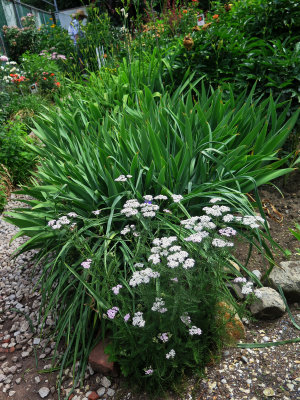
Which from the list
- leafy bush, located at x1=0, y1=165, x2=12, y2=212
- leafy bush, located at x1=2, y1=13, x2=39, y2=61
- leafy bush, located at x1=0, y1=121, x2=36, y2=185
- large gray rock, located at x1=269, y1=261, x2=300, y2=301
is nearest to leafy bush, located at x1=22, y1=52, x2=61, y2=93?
leafy bush, located at x1=2, y1=13, x2=39, y2=61

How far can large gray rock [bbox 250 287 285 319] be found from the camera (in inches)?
69.4

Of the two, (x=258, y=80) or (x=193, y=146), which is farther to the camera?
(x=258, y=80)

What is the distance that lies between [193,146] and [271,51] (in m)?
1.58

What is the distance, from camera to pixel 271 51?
319cm

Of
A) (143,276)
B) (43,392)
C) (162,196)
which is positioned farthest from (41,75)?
(143,276)

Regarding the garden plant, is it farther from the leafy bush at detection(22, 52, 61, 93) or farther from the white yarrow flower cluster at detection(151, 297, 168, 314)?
the leafy bush at detection(22, 52, 61, 93)

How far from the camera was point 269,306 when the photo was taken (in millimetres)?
1761

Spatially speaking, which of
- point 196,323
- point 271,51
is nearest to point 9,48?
point 271,51

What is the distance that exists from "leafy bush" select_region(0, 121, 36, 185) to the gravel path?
215cm

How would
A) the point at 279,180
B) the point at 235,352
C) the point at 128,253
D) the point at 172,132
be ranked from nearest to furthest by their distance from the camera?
the point at 235,352 < the point at 128,253 < the point at 172,132 < the point at 279,180

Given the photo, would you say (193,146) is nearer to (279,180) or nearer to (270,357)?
(279,180)

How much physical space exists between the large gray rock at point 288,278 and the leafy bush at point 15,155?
10.3ft

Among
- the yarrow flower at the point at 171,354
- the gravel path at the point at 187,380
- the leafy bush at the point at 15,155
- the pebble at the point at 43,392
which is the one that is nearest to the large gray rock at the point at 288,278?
the gravel path at the point at 187,380

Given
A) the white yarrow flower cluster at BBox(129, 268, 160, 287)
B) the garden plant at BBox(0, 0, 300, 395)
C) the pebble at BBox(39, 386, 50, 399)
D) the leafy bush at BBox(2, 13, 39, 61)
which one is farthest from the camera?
the leafy bush at BBox(2, 13, 39, 61)
